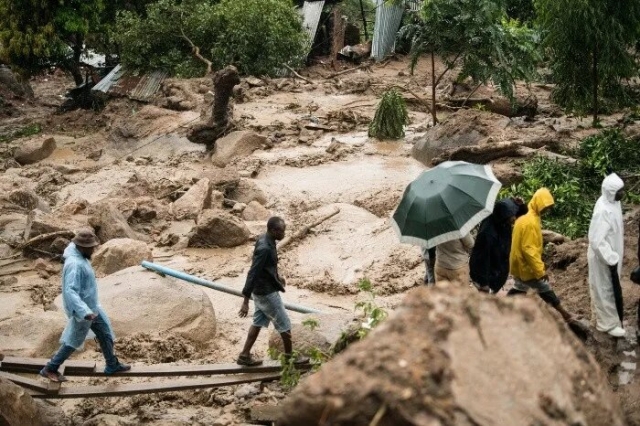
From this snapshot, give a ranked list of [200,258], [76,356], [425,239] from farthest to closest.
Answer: [200,258] < [76,356] < [425,239]

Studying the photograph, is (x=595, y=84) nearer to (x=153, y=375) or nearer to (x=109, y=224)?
(x=109, y=224)

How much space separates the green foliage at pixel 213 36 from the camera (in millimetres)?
22234

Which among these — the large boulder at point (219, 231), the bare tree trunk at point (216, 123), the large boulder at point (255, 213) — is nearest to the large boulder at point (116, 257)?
the large boulder at point (219, 231)

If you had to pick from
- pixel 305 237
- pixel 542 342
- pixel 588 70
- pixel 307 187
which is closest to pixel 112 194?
pixel 307 187

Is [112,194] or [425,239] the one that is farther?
[112,194]

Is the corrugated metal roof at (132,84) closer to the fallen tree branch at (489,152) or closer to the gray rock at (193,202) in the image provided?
the gray rock at (193,202)

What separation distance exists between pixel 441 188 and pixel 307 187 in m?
7.88

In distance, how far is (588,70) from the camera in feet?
45.0

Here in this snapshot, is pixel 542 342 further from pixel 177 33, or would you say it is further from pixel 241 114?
pixel 177 33

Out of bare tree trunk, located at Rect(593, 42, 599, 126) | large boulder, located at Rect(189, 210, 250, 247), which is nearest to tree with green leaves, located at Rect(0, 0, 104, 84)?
large boulder, located at Rect(189, 210, 250, 247)

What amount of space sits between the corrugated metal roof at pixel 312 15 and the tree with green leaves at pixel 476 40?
1160 cm

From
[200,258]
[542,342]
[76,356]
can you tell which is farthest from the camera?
[200,258]

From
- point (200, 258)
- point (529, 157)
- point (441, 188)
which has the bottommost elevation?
point (200, 258)

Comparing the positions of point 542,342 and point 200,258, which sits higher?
point 542,342
